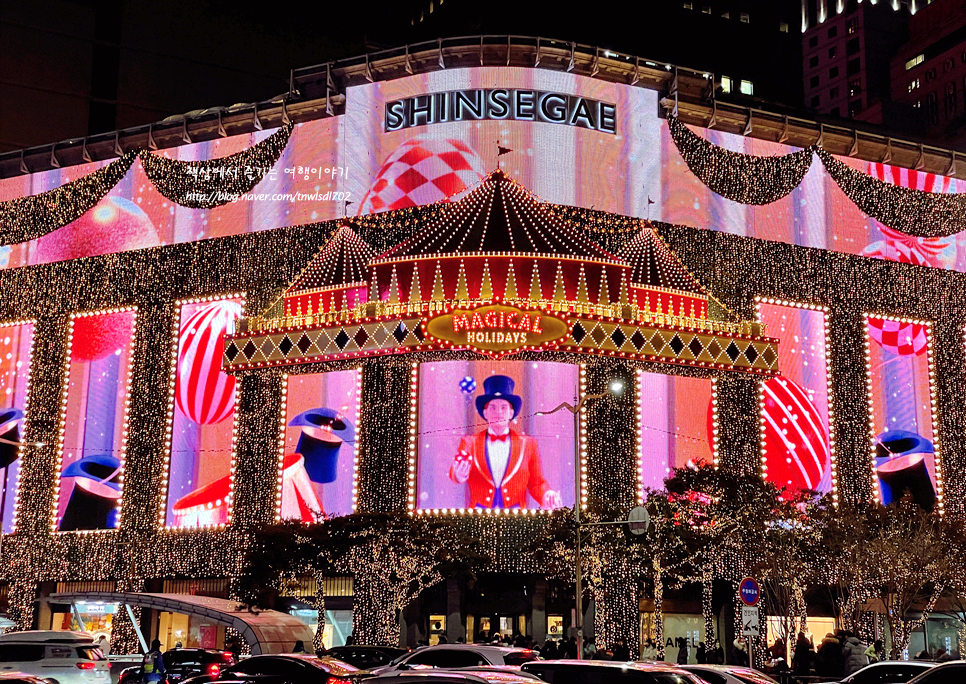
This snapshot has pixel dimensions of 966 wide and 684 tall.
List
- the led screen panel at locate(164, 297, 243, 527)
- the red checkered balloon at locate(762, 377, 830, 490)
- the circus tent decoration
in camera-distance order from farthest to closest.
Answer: the led screen panel at locate(164, 297, 243, 527)
the red checkered balloon at locate(762, 377, 830, 490)
the circus tent decoration

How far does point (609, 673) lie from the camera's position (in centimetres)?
1694

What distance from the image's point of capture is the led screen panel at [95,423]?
2314 inches

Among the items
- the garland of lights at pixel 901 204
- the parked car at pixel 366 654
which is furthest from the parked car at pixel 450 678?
the garland of lights at pixel 901 204

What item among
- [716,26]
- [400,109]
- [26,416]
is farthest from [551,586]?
[716,26]

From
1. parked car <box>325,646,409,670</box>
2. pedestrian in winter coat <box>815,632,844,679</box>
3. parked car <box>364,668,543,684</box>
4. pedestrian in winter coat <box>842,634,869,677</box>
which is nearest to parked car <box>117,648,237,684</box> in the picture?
parked car <box>325,646,409,670</box>

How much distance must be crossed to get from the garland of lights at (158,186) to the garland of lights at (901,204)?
26749mm

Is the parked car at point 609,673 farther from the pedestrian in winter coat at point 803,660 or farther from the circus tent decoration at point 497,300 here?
the circus tent decoration at point 497,300

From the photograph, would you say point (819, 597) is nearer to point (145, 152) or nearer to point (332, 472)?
point (332, 472)

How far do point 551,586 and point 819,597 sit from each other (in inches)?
495

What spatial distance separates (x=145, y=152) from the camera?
61.9m

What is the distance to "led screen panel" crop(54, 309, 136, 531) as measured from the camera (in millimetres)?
58781

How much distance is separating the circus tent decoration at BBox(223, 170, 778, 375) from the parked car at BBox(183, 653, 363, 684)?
27272mm

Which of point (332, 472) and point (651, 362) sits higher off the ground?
point (651, 362)

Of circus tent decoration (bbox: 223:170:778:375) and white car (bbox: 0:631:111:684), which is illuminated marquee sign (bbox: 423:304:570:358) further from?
white car (bbox: 0:631:111:684)
